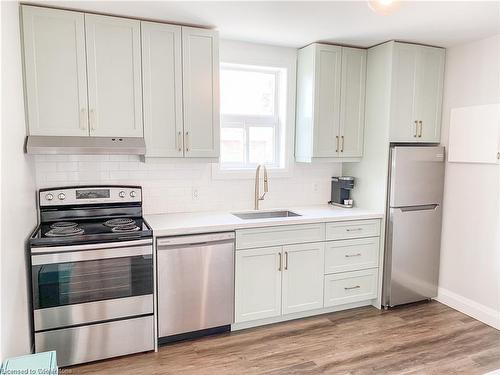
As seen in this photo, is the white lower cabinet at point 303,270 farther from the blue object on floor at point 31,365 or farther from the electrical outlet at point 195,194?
the blue object on floor at point 31,365

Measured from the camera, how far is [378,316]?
333 centimetres

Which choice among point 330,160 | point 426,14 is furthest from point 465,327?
point 426,14

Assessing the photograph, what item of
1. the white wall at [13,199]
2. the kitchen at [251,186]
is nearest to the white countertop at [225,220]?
the kitchen at [251,186]

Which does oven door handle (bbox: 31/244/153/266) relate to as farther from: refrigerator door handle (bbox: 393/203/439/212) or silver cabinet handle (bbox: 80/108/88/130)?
refrigerator door handle (bbox: 393/203/439/212)

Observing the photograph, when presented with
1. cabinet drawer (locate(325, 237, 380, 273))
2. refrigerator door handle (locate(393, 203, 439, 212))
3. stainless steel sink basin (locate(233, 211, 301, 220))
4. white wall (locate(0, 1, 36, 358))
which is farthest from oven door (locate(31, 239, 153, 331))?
refrigerator door handle (locate(393, 203, 439, 212))

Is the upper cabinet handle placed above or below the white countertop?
above

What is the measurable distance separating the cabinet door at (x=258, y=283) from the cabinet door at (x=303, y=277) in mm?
77

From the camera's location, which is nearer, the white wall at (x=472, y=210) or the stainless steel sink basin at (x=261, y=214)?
the white wall at (x=472, y=210)

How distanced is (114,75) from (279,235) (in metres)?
1.79

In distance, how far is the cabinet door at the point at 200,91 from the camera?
294 cm

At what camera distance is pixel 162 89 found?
114 inches

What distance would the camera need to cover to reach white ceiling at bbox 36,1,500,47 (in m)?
2.51

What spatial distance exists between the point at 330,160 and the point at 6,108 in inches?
104

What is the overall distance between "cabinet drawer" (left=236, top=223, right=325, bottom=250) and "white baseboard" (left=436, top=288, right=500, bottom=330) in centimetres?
145
